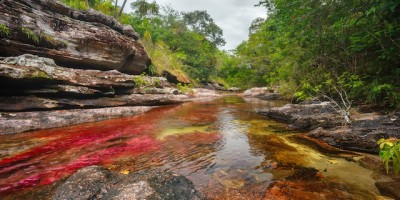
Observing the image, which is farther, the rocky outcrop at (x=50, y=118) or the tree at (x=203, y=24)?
the tree at (x=203, y=24)

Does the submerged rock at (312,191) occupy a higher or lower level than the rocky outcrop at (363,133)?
lower

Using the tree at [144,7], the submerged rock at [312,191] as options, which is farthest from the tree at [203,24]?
the submerged rock at [312,191]

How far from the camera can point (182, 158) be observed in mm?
4266

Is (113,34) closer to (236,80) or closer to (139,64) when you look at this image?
(139,64)

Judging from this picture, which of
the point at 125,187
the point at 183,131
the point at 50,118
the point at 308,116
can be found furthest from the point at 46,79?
the point at 308,116

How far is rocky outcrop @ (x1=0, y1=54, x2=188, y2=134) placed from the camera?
252 inches

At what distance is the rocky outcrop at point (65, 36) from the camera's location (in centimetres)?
807

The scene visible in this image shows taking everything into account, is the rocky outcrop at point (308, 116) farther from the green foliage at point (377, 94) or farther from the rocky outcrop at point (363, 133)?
the green foliage at point (377, 94)

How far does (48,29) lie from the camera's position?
943 cm

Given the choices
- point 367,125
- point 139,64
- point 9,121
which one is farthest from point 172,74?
point 367,125

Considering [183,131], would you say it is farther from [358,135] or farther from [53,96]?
[53,96]

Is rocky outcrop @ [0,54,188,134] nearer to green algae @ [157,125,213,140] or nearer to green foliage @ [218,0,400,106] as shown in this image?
green algae @ [157,125,213,140]

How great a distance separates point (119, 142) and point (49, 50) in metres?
6.93

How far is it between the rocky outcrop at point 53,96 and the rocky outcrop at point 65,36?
4.17 feet
